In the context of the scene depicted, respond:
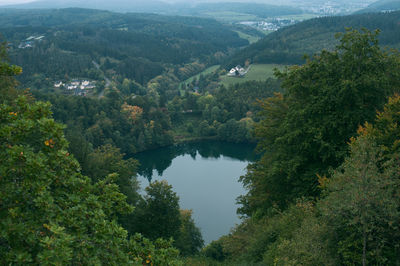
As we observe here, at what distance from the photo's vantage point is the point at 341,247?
979cm

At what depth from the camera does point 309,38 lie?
12462cm

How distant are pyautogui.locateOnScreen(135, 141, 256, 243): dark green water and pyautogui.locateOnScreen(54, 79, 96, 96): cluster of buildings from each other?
38.2m

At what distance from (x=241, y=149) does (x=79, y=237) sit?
56.8 metres

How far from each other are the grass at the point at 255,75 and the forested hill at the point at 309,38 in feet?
13.5


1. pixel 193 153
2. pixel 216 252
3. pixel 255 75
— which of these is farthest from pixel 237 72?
pixel 216 252

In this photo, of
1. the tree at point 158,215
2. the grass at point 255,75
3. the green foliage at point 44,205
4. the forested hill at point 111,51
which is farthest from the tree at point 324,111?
the forested hill at point 111,51

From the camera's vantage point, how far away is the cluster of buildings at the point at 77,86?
3563 inches

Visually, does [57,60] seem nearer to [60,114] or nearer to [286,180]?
[60,114]

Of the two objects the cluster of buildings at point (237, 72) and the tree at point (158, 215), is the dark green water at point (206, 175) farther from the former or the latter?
the cluster of buildings at point (237, 72)

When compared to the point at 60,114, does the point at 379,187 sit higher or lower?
higher

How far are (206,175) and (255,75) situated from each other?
5701 centimetres

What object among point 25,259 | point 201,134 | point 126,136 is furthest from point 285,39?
point 25,259

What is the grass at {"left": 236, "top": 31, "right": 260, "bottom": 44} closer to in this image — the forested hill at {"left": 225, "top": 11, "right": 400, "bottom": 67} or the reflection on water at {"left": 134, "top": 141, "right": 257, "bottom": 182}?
the forested hill at {"left": 225, "top": 11, "right": 400, "bottom": 67}

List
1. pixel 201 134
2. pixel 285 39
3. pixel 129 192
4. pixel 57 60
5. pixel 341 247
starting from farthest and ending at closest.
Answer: pixel 285 39, pixel 57 60, pixel 201 134, pixel 129 192, pixel 341 247
